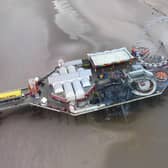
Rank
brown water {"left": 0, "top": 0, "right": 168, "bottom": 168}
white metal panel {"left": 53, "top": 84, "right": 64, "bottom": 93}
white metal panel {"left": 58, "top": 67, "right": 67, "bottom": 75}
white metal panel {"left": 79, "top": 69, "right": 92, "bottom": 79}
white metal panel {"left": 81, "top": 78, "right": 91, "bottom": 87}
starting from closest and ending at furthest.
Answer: brown water {"left": 0, "top": 0, "right": 168, "bottom": 168} → white metal panel {"left": 53, "top": 84, "right": 64, "bottom": 93} → white metal panel {"left": 81, "top": 78, "right": 91, "bottom": 87} → white metal panel {"left": 79, "top": 69, "right": 92, "bottom": 79} → white metal panel {"left": 58, "top": 67, "right": 67, "bottom": 75}

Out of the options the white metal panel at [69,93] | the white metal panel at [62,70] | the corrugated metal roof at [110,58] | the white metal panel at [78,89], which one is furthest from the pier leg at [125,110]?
the white metal panel at [62,70]

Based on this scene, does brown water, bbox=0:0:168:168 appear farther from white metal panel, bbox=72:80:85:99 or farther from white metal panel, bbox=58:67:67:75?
white metal panel, bbox=58:67:67:75

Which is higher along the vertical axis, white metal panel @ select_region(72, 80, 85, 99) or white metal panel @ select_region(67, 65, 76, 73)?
white metal panel @ select_region(67, 65, 76, 73)

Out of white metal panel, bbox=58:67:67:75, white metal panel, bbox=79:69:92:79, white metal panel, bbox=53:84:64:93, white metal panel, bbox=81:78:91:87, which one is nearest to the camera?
white metal panel, bbox=53:84:64:93

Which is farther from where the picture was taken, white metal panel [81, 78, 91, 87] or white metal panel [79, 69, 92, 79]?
white metal panel [79, 69, 92, 79]

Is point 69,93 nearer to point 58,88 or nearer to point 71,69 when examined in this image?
point 58,88

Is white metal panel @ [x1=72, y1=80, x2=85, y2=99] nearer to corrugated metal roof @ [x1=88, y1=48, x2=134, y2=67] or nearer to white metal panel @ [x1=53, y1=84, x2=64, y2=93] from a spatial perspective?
white metal panel @ [x1=53, y1=84, x2=64, y2=93]

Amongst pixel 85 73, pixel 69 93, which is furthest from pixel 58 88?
pixel 85 73

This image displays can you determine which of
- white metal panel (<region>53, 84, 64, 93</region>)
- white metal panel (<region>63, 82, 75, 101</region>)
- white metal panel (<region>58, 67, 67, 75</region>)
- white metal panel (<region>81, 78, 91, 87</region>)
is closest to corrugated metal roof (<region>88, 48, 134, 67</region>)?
white metal panel (<region>81, 78, 91, 87</region>)
